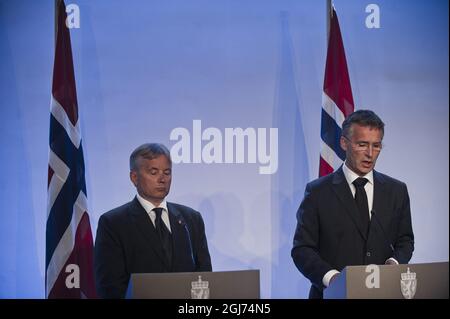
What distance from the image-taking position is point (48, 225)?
593cm

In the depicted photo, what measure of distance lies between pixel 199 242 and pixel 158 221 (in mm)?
294

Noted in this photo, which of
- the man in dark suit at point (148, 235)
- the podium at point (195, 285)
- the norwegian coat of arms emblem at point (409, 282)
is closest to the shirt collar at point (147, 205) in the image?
the man in dark suit at point (148, 235)

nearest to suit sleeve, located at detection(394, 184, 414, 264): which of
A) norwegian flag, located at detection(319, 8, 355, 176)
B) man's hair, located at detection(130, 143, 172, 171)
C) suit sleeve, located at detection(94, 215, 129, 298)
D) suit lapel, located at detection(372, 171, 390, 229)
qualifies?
suit lapel, located at detection(372, 171, 390, 229)

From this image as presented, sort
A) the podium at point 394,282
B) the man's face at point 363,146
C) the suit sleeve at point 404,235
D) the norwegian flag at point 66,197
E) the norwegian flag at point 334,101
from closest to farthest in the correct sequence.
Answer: the podium at point 394,282, the suit sleeve at point 404,235, the man's face at point 363,146, the norwegian flag at point 66,197, the norwegian flag at point 334,101

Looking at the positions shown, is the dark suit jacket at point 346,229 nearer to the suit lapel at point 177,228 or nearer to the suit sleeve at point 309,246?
the suit sleeve at point 309,246

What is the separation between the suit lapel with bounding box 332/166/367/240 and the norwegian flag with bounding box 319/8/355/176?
42.7 inches

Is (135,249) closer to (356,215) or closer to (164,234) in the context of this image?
(164,234)

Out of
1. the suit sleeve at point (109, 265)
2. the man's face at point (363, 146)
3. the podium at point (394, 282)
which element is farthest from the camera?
the man's face at point (363, 146)

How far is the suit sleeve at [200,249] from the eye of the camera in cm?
496

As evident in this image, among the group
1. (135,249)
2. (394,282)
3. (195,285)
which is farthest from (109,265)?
(394,282)

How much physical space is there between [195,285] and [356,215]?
1444mm

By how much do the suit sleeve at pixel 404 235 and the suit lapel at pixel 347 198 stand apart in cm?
23

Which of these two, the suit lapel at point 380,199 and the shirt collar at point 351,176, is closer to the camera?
the suit lapel at point 380,199

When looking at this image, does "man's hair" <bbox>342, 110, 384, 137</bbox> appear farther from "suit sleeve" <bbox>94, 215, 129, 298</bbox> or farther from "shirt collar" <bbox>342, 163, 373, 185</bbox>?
"suit sleeve" <bbox>94, 215, 129, 298</bbox>
